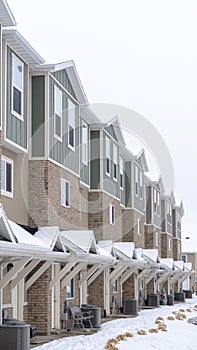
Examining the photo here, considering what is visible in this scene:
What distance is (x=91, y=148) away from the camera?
2959 cm

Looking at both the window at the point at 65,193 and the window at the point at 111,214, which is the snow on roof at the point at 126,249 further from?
the window at the point at 65,193

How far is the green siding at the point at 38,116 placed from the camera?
21.0m

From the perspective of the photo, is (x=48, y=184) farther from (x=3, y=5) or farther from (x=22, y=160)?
(x=3, y=5)

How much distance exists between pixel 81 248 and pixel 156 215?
28181 millimetres

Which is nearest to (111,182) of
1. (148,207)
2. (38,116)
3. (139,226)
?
(139,226)

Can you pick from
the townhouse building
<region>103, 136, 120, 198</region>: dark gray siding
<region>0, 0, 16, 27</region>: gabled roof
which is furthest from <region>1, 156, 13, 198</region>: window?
<region>103, 136, 120, 198</region>: dark gray siding

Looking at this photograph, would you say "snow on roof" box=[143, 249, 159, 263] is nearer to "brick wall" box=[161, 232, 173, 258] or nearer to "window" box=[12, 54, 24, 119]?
"brick wall" box=[161, 232, 173, 258]

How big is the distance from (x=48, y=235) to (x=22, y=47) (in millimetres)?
5292

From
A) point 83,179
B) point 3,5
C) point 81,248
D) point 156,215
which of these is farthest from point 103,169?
point 156,215

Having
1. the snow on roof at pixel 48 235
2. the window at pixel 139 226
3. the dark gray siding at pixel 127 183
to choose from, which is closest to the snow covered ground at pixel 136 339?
the snow on roof at pixel 48 235

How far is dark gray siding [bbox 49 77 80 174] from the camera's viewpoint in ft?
70.7

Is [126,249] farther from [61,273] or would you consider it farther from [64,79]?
[61,273]

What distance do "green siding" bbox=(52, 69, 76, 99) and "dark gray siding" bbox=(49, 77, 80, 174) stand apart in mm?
345

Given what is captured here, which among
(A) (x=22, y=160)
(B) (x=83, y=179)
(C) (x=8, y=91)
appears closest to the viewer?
(C) (x=8, y=91)
